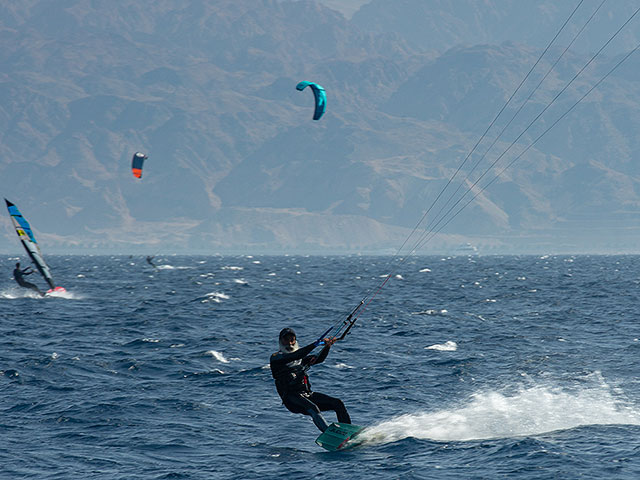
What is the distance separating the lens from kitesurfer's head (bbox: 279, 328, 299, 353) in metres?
16.5

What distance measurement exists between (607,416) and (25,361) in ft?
56.9

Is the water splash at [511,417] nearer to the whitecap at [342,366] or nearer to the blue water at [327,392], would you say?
the blue water at [327,392]

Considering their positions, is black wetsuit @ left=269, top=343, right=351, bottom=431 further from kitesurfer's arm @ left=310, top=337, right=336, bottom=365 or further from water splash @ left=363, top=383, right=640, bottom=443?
water splash @ left=363, top=383, right=640, bottom=443

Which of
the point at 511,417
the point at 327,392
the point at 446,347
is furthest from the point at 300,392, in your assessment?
the point at 446,347

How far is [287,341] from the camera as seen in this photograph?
16.5 metres

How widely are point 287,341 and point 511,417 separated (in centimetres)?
597

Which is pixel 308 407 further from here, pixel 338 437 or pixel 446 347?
pixel 446 347

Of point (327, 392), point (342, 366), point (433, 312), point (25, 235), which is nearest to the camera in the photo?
point (327, 392)


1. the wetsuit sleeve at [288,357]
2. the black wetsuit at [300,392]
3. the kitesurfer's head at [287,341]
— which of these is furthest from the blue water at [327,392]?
the kitesurfer's head at [287,341]

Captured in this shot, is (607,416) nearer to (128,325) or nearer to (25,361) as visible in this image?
(25,361)

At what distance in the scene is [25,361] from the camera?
87.1 ft

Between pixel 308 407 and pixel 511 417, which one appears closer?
pixel 308 407

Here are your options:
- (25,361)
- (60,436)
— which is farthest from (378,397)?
(25,361)

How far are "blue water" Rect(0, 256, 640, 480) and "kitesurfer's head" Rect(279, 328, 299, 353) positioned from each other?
200 centimetres
